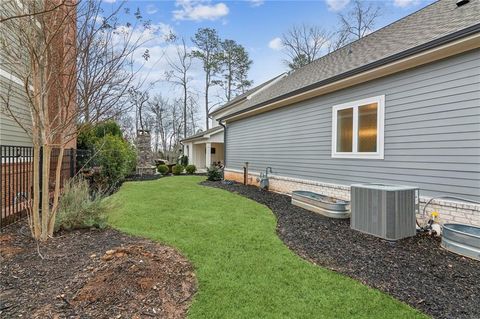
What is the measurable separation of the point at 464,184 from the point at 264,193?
5718mm

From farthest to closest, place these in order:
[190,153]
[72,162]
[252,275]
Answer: [190,153] → [72,162] → [252,275]

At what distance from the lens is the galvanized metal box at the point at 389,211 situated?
4.44m

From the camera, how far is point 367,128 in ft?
20.8

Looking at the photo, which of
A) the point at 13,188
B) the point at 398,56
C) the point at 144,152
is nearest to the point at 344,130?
the point at 398,56

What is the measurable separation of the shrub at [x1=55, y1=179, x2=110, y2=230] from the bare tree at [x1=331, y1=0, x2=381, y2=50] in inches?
900

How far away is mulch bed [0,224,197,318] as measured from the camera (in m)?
2.39

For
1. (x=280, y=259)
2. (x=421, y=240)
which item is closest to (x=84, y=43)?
(x=280, y=259)

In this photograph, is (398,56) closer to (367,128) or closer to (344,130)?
(367,128)

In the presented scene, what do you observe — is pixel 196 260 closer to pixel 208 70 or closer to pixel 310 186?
pixel 310 186

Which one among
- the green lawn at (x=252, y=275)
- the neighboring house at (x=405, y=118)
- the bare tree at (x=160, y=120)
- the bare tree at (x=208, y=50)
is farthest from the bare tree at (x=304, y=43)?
the green lawn at (x=252, y=275)

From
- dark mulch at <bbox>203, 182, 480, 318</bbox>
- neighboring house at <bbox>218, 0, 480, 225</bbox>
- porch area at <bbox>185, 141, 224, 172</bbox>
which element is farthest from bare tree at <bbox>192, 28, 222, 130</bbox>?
dark mulch at <bbox>203, 182, 480, 318</bbox>

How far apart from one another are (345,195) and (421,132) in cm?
234

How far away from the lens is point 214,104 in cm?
3072

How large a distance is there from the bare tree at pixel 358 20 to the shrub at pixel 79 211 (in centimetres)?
2286
